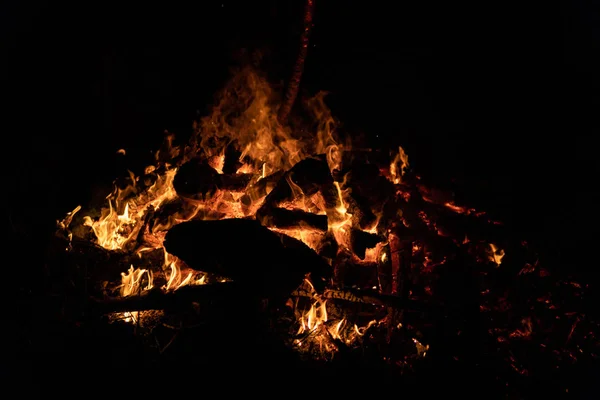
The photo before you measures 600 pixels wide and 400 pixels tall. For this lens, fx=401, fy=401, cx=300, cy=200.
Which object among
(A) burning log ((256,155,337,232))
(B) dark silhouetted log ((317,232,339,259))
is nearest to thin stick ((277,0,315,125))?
(A) burning log ((256,155,337,232))

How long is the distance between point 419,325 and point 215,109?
2.32 meters

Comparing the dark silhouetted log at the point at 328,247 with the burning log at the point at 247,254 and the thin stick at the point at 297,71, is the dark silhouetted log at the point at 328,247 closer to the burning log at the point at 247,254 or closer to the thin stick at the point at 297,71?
the burning log at the point at 247,254

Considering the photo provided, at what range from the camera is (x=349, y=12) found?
3654 mm

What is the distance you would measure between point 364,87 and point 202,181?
193cm

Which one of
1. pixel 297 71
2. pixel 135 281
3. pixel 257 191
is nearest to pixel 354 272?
pixel 257 191

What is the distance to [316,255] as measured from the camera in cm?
241

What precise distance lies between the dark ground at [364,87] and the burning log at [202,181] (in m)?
0.91

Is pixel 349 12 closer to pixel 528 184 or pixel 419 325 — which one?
pixel 528 184

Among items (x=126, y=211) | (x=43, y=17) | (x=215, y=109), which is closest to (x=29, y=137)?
(x=43, y=17)

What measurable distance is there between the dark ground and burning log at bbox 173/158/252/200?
0.91m

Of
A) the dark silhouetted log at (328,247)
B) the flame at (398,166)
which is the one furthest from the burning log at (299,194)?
the flame at (398,166)

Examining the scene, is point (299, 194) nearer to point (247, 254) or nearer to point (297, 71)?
point (247, 254)

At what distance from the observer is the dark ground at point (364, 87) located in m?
3.23

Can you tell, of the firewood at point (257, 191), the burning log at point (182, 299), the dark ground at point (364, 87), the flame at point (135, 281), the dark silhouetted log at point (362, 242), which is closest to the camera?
the burning log at point (182, 299)
